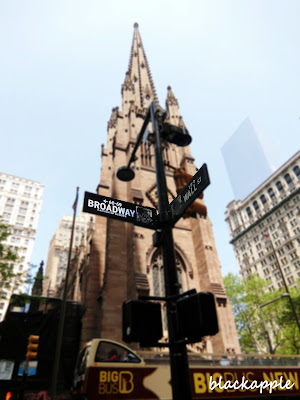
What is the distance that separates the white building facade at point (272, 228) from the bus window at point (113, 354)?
65.4 meters

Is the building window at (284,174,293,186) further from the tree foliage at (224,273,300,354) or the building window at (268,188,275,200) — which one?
the tree foliage at (224,273,300,354)

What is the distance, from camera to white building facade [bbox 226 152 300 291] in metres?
73.6

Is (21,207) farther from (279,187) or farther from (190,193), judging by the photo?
(190,193)

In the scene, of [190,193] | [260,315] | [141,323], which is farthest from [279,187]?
[141,323]

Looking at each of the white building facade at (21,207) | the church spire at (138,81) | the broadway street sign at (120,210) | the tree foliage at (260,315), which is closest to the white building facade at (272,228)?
the tree foliage at (260,315)

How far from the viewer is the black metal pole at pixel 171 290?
3332mm

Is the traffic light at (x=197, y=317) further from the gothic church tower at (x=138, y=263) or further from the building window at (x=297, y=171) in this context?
the building window at (x=297, y=171)

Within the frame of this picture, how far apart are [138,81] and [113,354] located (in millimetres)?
47507

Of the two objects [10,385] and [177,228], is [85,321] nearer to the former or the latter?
[10,385]

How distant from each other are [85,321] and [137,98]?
108ft

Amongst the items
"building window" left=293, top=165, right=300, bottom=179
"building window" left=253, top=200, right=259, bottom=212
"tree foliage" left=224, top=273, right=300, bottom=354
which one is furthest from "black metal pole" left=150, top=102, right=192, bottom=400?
"building window" left=253, top=200, right=259, bottom=212

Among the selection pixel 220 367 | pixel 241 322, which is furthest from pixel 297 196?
pixel 220 367

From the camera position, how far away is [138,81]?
49.4 metres

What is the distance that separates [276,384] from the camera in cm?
994
